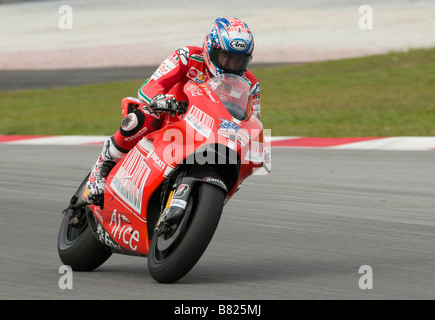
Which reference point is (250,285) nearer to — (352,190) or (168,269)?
(168,269)

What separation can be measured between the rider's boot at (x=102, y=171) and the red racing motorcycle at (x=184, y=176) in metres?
0.09

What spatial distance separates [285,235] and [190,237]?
6.66 ft

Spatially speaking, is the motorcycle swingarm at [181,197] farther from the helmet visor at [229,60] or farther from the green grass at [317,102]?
the green grass at [317,102]

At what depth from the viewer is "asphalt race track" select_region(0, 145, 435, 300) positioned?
479cm

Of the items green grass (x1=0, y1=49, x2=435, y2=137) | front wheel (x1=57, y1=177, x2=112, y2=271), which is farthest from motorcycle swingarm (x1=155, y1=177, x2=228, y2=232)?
green grass (x1=0, y1=49, x2=435, y2=137)

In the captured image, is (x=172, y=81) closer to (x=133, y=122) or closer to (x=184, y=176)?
(x=133, y=122)

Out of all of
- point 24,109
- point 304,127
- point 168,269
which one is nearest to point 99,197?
point 168,269

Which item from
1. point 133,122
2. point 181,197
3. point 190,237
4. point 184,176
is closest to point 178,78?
point 133,122

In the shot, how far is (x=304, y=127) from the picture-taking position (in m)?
14.1

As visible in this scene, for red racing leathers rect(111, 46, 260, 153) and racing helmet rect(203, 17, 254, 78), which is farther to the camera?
red racing leathers rect(111, 46, 260, 153)

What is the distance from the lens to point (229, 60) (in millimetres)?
4949

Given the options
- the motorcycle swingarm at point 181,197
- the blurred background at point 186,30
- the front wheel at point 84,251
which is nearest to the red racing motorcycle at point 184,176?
the motorcycle swingarm at point 181,197

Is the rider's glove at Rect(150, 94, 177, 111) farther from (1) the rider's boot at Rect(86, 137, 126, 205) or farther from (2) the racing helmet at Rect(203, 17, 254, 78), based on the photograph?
(1) the rider's boot at Rect(86, 137, 126, 205)
